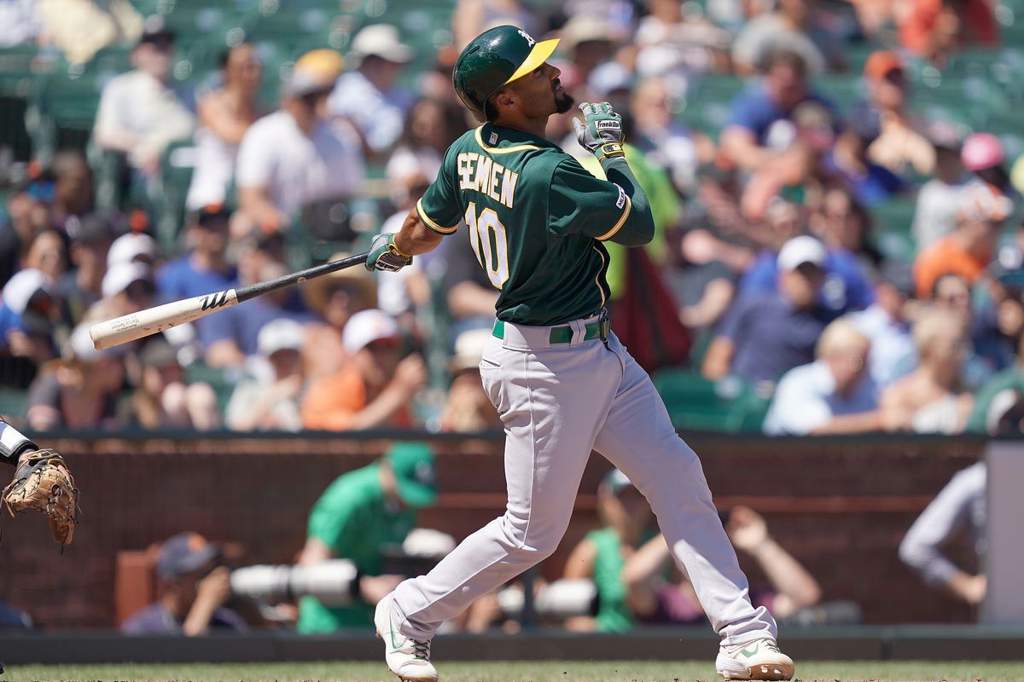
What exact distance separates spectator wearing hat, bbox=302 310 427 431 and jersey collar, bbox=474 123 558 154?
316cm

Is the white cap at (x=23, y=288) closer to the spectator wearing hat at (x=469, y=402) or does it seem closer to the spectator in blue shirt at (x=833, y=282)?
the spectator wearing hat at (x=469, y=402)

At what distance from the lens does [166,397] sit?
770cm

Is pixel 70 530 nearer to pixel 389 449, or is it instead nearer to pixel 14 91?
pixel 389 449

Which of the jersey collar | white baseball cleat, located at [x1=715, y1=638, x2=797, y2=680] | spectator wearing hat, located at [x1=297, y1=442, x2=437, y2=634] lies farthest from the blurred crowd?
white baseball cleat, located at [x1=715, y1=638, x2=797, y2=680]

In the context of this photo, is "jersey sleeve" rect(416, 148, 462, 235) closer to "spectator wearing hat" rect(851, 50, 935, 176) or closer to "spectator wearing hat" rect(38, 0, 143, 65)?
"spectator wearing hat" rect(851, 50, 935, 176)

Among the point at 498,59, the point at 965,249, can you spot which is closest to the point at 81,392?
the point at 498,59

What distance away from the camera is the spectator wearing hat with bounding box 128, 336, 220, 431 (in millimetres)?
7645

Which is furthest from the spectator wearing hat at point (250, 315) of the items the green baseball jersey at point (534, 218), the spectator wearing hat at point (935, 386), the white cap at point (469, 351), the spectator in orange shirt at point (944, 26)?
the spectator in orange shirt at point (944, 26)

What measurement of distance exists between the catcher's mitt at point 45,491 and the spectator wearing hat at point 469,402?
282 centimetres

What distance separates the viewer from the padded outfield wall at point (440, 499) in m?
6.79

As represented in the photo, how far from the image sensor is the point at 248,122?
10.1 metres

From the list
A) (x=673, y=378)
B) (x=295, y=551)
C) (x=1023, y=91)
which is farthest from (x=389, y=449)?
(x=1023, y=91)

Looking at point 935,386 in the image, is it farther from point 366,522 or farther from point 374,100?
point 374,100

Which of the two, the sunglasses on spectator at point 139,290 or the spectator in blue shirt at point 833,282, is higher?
the sunglasses on spectator at point 139,290
